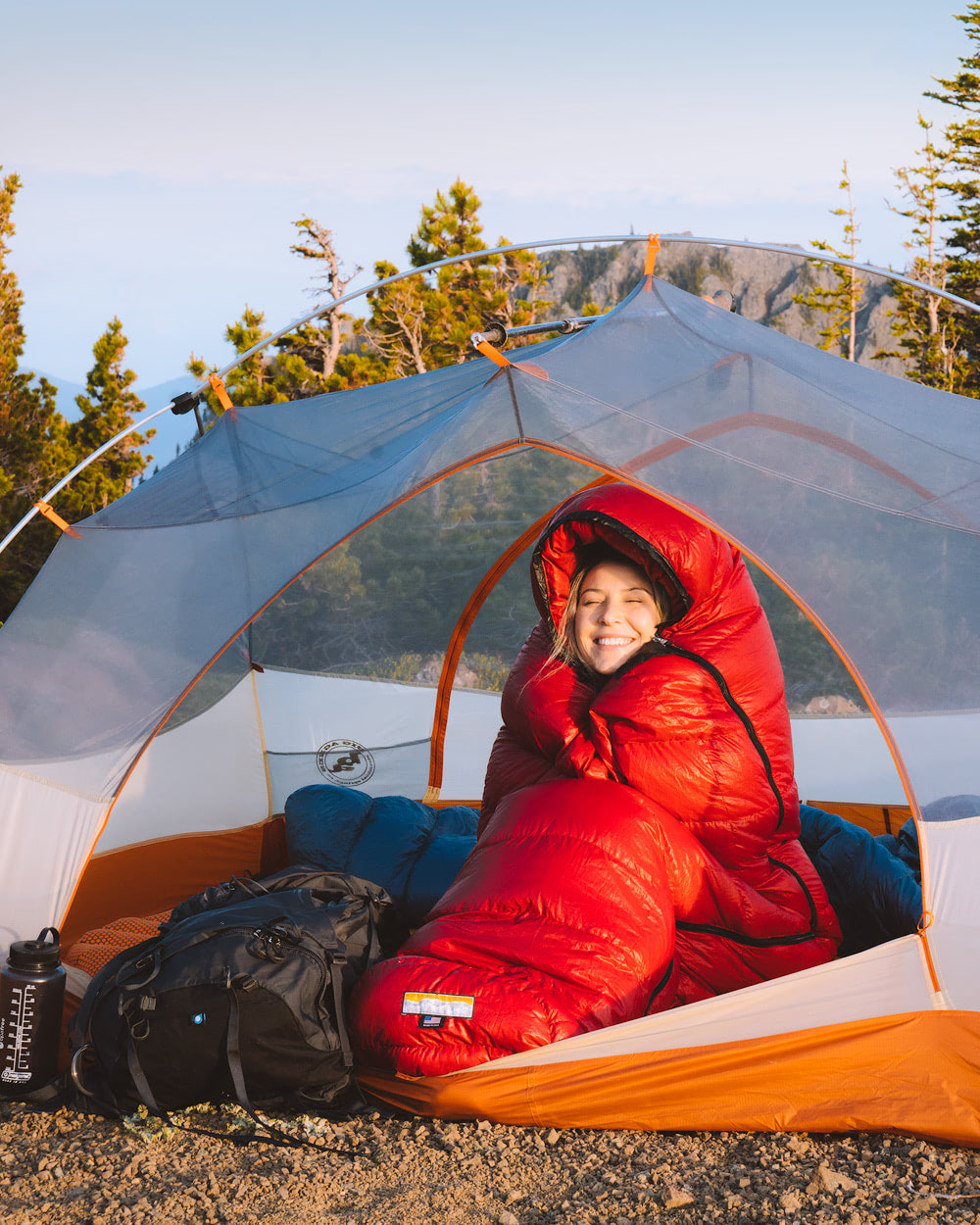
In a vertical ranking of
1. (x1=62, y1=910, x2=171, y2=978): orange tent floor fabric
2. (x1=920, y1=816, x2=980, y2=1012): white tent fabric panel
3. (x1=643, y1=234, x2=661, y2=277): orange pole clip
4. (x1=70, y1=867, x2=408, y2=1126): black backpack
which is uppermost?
(x1=643, y1=234, x2=661, y2=277): orange pole clip

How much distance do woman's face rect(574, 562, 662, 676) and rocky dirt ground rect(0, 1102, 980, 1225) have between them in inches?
49.7

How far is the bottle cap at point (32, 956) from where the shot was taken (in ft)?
8.52

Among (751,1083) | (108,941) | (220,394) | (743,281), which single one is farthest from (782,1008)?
(743,281)

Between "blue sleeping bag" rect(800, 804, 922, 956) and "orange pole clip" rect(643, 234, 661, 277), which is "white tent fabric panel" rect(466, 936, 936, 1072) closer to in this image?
"blue sleeping bag" rect(800, 804, 922, 956)

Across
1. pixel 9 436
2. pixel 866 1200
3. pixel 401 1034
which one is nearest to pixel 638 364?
pixel 401 1034

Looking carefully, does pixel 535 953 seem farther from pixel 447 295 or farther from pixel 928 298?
pixel 928 298

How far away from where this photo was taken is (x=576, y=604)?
10.4 ft

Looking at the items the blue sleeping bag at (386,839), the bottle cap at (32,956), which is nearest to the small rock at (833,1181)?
the blue sleeping bag at (386,839)

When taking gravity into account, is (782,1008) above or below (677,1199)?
above

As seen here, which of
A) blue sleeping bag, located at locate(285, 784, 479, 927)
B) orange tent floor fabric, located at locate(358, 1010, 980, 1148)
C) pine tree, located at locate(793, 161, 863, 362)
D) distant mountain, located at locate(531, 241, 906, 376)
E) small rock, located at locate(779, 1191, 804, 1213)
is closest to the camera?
small rock, located at locate(779, 1191, 804, 1213)

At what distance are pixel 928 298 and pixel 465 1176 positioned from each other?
71.3 feet

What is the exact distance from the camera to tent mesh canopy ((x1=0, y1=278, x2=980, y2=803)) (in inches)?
99.0

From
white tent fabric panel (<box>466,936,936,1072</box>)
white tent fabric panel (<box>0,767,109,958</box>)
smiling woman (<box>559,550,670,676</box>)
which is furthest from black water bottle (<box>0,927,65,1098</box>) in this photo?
smiling woman (<box>559,550,670,676</box>)

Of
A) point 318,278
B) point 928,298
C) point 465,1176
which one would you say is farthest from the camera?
point 928,298
